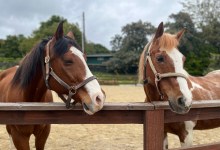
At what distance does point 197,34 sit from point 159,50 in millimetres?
42958

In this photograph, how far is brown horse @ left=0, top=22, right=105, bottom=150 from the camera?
2.37m

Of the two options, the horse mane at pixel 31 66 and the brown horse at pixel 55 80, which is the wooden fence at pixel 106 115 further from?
the horse mane at pixel 31 66

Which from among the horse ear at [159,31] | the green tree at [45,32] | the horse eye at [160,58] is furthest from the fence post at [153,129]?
the green tree at [45,32]

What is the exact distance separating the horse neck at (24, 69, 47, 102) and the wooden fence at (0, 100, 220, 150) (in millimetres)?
939

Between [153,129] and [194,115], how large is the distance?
466 millimetres

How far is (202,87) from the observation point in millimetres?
4113

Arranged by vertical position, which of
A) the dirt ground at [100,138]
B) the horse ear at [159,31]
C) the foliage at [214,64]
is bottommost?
the dirt ground at [100,138]

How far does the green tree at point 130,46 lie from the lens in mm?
40938

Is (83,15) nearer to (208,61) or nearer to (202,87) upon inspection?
(208,61)

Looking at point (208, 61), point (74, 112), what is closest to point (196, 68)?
point (208, 61)

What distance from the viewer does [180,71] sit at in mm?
2721

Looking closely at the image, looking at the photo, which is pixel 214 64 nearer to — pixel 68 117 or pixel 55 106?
pixel 68 117

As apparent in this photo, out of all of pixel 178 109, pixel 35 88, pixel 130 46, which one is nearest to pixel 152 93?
pixel 178 109

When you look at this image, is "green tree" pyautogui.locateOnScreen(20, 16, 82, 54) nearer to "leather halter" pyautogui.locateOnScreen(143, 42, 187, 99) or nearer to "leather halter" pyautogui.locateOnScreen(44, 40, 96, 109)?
"leather halter" pyautogui.locateOnScreen(143, 42, 187, 99)
